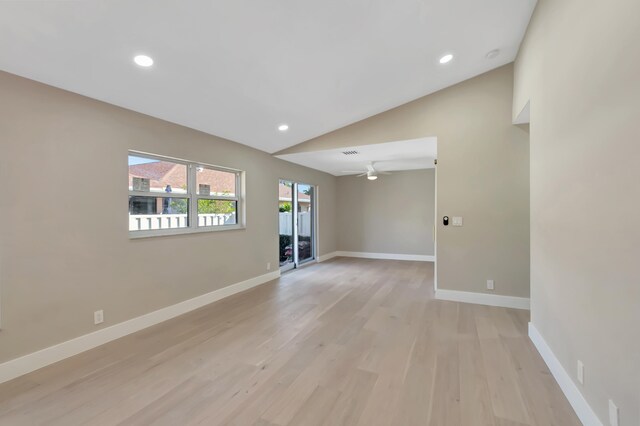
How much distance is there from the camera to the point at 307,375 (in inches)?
89.4

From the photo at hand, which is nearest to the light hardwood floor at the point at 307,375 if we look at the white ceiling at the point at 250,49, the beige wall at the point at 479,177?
the beige wall at the point at 479,177

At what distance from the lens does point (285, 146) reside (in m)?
5.05

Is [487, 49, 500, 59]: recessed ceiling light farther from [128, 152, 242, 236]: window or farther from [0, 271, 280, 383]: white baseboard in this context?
[0, 271, 280, 383]: white baseboard

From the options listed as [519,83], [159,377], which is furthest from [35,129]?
[519,83]

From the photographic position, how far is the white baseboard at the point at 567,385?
1.66m

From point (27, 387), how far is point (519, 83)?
18.7 ft

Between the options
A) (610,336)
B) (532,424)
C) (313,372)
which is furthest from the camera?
(313,372)

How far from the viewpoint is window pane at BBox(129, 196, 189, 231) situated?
3262mm

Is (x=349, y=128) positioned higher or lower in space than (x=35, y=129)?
higher

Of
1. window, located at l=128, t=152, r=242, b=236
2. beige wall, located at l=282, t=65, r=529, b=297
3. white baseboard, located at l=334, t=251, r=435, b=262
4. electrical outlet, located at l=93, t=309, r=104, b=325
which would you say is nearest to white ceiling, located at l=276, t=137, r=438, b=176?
beige wall, located at l=282, t=65, r=529, b=297

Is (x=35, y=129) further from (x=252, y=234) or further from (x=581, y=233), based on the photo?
(x=581, y=233)

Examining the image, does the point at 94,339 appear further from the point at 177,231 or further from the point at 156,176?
the point at 156,176

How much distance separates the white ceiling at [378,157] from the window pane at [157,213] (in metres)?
2.24

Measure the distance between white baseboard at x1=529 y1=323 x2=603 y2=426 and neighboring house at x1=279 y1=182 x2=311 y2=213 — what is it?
4.96 meters
